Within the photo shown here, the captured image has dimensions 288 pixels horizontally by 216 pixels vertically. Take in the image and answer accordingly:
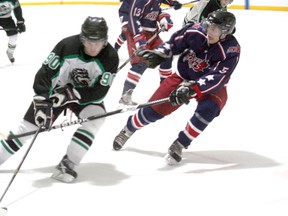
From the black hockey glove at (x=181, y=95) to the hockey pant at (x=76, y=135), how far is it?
34 centimetres

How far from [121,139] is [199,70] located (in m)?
0.56

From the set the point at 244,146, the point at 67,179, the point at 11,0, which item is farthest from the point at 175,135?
the point at 11,0

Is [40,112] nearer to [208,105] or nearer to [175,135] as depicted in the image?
[208,105]

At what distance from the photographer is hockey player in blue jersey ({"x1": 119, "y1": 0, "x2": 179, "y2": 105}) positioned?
4137mm

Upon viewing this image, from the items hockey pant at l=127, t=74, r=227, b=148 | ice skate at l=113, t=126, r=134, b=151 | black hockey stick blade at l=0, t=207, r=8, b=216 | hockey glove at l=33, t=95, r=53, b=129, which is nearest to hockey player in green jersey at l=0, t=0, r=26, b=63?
ice skate at l=113, t=126, r=134, b=151

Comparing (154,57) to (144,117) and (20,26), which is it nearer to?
(144,117)

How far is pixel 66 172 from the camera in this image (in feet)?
8.49

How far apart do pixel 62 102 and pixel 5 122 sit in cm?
114

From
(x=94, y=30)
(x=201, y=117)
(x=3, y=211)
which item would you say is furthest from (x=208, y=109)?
(x=3, y=211)

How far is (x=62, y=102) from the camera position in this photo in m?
2.59

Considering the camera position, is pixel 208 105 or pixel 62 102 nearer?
pixel 62 102

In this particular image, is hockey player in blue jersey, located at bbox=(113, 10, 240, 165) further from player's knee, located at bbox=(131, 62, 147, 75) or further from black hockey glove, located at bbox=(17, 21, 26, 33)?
black hockey glove, located at bbox=(17, 21, 26, 33)

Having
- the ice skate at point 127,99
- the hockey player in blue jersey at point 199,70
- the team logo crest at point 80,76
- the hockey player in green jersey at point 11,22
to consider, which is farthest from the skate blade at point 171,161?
the hockey player in green jersey at point 11,22

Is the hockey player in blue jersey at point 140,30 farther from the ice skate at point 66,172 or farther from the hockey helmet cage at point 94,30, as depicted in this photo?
the hockey helmet cage at point 94,30
